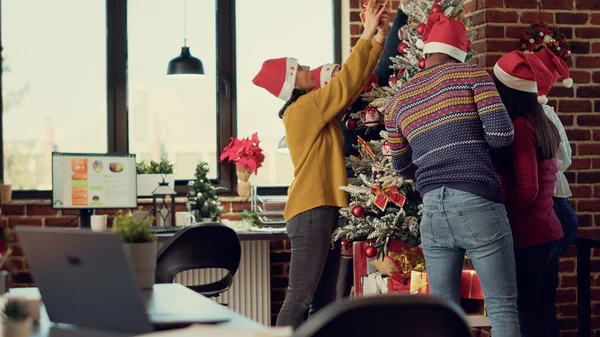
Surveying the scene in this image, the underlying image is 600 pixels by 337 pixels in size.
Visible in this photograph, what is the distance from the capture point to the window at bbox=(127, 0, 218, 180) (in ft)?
18.2

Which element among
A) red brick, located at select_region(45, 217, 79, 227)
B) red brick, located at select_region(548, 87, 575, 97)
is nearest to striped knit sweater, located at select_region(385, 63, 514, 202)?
red brick, located at select_region(548, 87, 575, 97)

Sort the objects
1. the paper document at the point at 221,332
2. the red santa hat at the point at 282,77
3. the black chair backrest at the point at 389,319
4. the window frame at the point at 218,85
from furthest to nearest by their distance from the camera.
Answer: the window frame at the point at 218,85 → the red santa hat at the point at 282,77 → the paper document at the point at 221,332 → the black chair backrest at the point at 389,319

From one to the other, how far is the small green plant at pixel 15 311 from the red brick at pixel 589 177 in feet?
11.4

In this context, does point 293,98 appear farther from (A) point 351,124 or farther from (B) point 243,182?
(B) point 243,182

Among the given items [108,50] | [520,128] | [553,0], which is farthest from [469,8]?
Result: [108,50]

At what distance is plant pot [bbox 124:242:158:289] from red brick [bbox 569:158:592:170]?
2825mm

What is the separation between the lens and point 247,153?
5297 mm

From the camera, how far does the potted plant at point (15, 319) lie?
4.83 feet

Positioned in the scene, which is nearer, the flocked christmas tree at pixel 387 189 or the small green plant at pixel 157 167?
the flocked christmas tree at pixel 387 189

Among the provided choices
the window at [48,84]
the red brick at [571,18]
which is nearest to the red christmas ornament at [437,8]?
the red brick at [571,18]

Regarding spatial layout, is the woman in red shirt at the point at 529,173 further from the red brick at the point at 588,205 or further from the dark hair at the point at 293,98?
the red brick at the point at 588,205

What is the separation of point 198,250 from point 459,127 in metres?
1.16

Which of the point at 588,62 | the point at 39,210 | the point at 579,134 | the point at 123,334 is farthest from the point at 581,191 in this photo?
the point at 123,334

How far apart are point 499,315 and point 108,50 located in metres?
3.52
